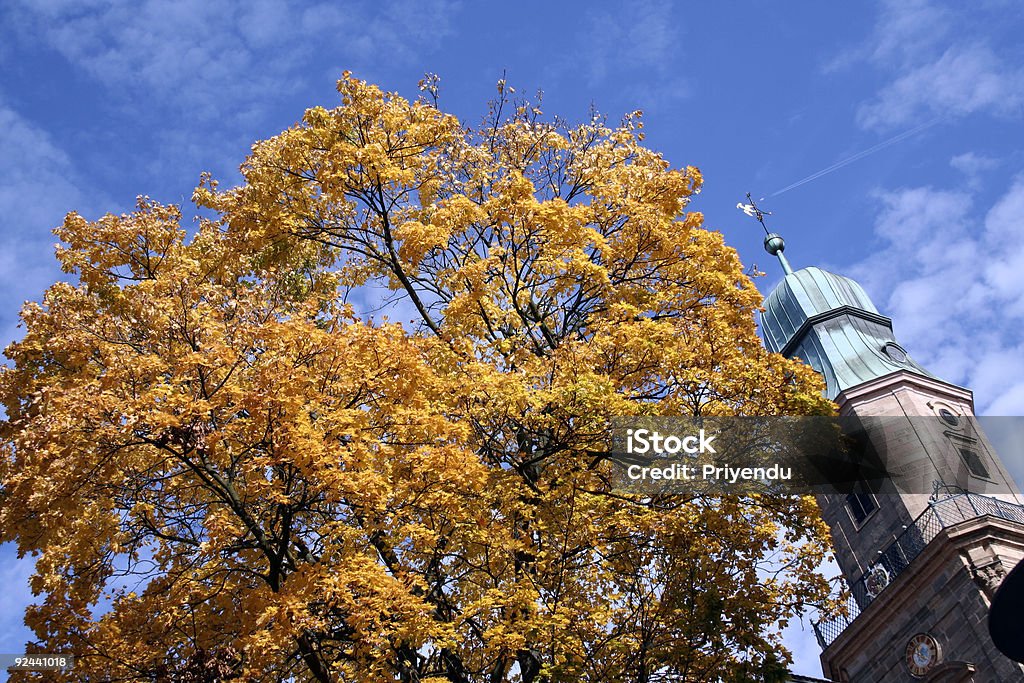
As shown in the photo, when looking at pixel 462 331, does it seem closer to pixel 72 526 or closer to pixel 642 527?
pixel 642 527

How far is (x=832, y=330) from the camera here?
135 ft

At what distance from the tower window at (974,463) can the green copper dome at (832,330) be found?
405cm

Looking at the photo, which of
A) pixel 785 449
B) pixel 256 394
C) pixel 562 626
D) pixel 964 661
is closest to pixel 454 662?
pixel 562 626

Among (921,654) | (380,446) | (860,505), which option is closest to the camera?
(380,446)

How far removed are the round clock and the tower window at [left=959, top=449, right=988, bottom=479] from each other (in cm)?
742

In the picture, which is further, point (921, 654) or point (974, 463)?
point (974, 463)

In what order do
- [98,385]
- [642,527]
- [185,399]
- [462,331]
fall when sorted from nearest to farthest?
[185,399] → [98,385] → [642,527] → [462,331]

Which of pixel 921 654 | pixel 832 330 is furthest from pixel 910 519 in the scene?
pixel 832 330

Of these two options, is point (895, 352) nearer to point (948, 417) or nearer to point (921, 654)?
point (948, 417)

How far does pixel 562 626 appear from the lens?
37.7 ft

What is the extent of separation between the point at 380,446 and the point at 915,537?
26381mm

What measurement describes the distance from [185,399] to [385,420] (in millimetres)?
2636

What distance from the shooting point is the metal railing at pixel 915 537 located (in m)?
30.9

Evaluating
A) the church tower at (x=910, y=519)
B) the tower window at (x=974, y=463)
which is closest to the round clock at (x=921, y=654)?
the church tower at (x=910, y=519)
